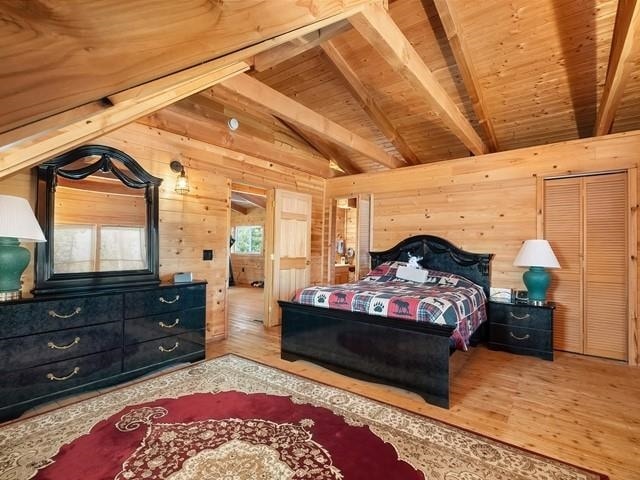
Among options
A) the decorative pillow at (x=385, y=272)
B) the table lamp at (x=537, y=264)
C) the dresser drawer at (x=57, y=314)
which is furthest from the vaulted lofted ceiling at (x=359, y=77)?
the decorative pillow at (x=385, y=272)

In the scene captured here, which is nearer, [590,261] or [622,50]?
[622,50]

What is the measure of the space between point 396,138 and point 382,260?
1.89 m

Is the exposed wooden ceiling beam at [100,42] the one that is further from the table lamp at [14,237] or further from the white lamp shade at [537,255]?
the white lamp shade at [537,255]

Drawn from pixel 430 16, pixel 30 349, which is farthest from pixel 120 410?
pixel 430 16

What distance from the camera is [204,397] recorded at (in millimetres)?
2621

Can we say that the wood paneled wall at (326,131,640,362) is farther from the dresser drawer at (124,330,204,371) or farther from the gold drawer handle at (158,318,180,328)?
the gold drawer handle at (158,318,180,328)

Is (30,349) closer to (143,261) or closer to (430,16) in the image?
(143,261)

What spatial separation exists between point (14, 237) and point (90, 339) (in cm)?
96

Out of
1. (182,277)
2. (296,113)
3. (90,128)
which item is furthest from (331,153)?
(90,128)

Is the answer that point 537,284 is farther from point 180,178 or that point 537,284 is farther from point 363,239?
point 180,178

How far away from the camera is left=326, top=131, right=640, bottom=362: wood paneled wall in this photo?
3.87 metres

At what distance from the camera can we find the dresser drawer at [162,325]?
296 cm

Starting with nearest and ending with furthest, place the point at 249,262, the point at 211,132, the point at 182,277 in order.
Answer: the point at 182,277
the point at 211,132
the point at 249,262

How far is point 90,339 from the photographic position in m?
2.70
